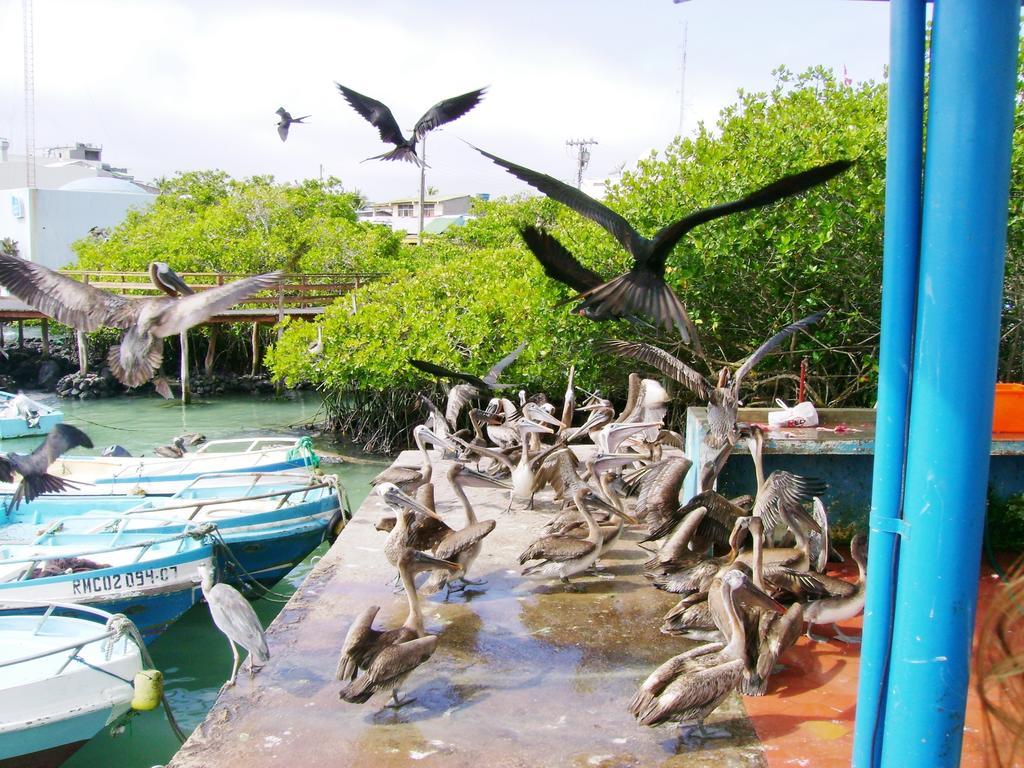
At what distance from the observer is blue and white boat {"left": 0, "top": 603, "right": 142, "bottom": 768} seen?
625 centimetres

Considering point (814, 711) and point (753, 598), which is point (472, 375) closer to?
point (753, 598)

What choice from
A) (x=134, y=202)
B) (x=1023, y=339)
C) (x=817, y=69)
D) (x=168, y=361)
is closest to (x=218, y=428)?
(x=168, y=361)

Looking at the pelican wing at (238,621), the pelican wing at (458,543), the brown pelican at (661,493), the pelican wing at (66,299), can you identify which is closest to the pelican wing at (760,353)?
the brown pelican at (661,493)

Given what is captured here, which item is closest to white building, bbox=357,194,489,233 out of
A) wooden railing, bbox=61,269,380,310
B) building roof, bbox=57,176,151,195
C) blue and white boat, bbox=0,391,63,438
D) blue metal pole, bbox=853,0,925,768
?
building roof, bbox=57,176,151,195

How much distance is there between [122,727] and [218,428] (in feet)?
55.0

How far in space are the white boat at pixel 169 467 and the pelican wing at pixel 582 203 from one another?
7.39 meters

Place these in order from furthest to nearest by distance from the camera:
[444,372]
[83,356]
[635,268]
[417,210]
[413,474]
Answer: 1. [417,210]
2. [83,356]
3. [444,372]
4. [413,474]
5. [635,268]

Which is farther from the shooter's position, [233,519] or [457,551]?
[233,519]

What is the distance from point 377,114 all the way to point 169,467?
7.72 m

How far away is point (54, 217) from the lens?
43.5 meters

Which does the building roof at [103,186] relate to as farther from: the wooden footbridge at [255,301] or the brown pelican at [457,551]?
the brown pelican at [457,551]

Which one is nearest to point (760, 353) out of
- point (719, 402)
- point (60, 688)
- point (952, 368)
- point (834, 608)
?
point (719, 402)

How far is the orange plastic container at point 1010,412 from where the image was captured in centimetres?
685

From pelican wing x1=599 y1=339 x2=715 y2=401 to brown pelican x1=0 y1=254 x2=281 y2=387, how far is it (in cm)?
376
